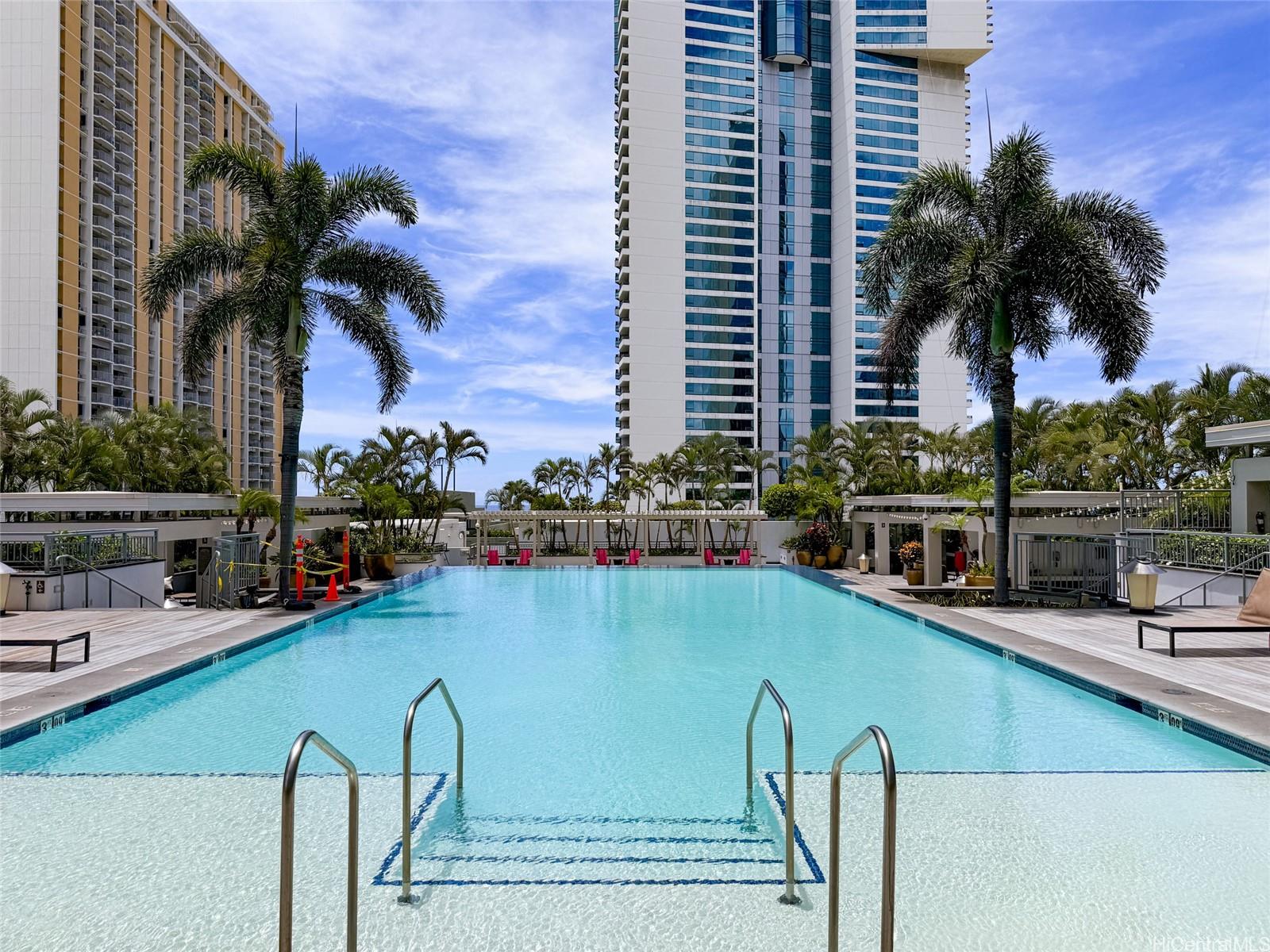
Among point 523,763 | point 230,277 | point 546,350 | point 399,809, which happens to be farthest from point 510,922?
point 546,350

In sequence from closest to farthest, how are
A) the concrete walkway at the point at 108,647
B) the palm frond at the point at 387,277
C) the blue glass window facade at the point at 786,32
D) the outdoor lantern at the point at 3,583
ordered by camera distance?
1. the concrete walkway at the point at 108,647
2. the outdoor lantern at the point at 3,583
3. the palm frond at the point at 387,277
4. the blue glass window facade at the point at 786,32

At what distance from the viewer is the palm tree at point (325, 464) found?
38.8 meters

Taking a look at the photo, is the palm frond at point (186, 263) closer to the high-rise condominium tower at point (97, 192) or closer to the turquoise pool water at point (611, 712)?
the turquoise pool water at point (611, 712)

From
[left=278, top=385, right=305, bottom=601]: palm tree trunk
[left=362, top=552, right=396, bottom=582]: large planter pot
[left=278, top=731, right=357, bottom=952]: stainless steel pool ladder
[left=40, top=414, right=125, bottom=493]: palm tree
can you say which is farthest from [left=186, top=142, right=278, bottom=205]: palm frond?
[left=278, top=731, right=357, bottom=952]: stainless steel pool ladder

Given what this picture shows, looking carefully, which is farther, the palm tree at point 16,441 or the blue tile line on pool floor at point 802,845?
the palm tree at point 16,441

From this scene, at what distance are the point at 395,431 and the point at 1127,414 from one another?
30.4 meters

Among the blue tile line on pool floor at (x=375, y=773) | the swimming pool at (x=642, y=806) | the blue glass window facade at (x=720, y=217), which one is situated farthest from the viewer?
the blue glass window facade at (x=720, y=217)

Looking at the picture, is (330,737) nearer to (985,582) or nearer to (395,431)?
(985,582)

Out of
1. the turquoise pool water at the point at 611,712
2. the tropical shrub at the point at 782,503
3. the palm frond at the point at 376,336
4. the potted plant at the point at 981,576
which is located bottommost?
the turquoise pool water at the point at 611,712

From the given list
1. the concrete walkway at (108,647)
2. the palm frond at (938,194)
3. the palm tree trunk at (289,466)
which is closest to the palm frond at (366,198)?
the palm tree trunk at (289,466)

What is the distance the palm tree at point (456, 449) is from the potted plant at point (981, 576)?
26.7 m

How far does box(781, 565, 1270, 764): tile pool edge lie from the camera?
6.57m

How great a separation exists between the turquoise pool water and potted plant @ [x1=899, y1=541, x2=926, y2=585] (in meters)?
5.47

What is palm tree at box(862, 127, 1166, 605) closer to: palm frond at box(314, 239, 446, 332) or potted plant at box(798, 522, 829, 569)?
palm frond at box(314, 239, 446, 332)
